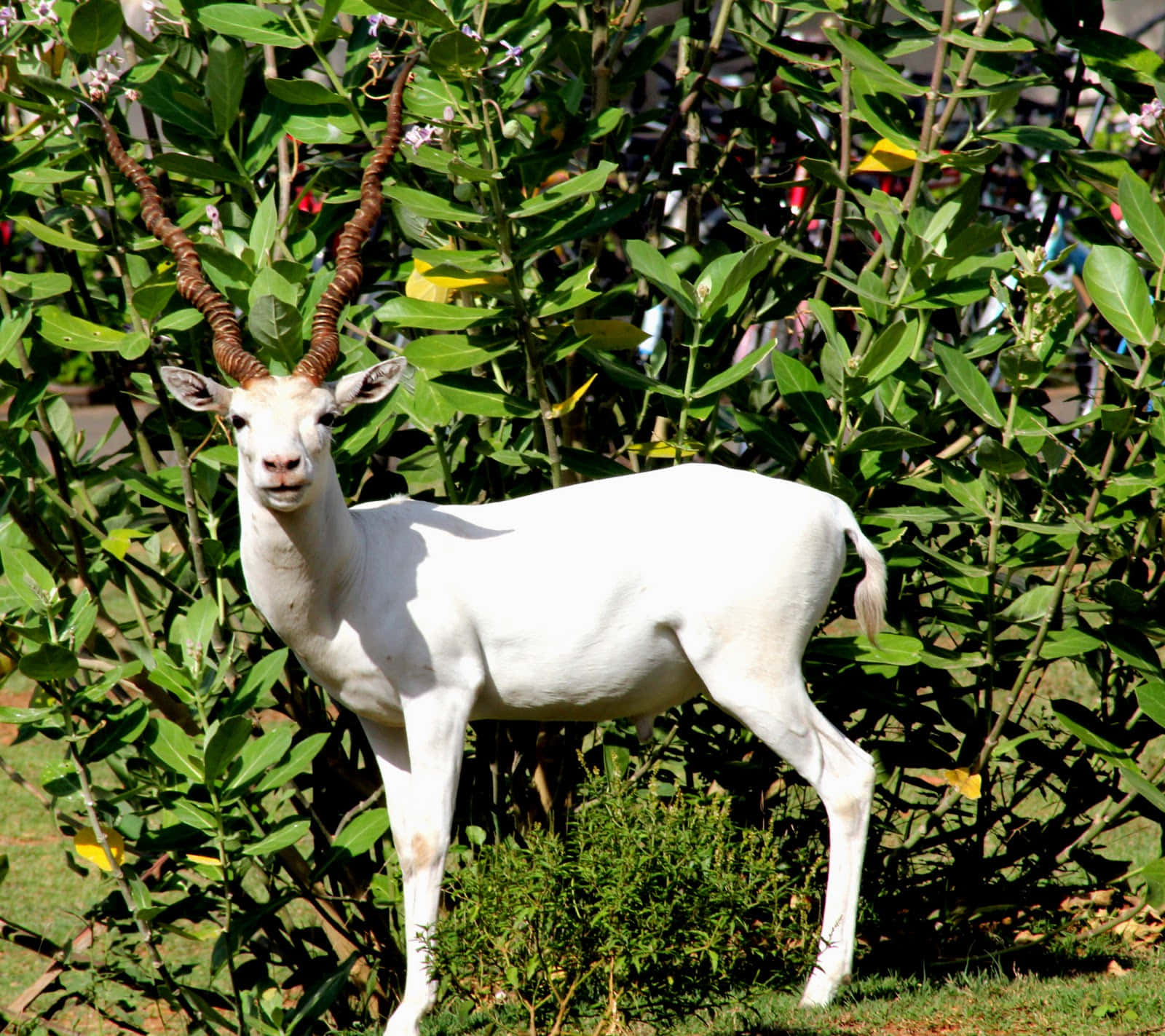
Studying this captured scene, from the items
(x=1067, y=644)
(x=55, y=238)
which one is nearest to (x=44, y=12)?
(x=55, y=238)

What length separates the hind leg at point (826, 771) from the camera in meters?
4.14

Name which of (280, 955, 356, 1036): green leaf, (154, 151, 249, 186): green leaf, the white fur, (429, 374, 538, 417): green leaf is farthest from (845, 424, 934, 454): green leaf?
(280, 955, 356, 1036): green leaf

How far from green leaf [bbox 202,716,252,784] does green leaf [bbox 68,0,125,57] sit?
218 centimetres

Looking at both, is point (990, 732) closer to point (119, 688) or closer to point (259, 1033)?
point (259, 1033)

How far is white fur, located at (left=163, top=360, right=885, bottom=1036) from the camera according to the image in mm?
4004

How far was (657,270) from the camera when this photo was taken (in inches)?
180

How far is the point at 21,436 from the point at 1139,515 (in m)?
3.83

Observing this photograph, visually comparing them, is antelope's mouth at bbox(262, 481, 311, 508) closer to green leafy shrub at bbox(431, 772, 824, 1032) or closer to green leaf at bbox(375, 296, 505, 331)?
green leaf at bbox(375, 296, 505, 331)

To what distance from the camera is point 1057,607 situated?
473 cm

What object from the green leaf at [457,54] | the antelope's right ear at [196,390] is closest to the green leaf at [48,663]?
the antelope's right ear at [196,390]

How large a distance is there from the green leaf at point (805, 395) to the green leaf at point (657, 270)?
1.13 ft

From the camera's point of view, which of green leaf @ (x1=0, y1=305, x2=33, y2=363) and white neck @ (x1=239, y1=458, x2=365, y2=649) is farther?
green leaf @ (x1=0, y1=305, x2=33, y2=363)

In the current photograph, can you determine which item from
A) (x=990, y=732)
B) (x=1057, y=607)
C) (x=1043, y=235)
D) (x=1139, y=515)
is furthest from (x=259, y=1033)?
(x=1043, y=235)

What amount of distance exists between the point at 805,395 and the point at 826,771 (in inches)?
49.0
